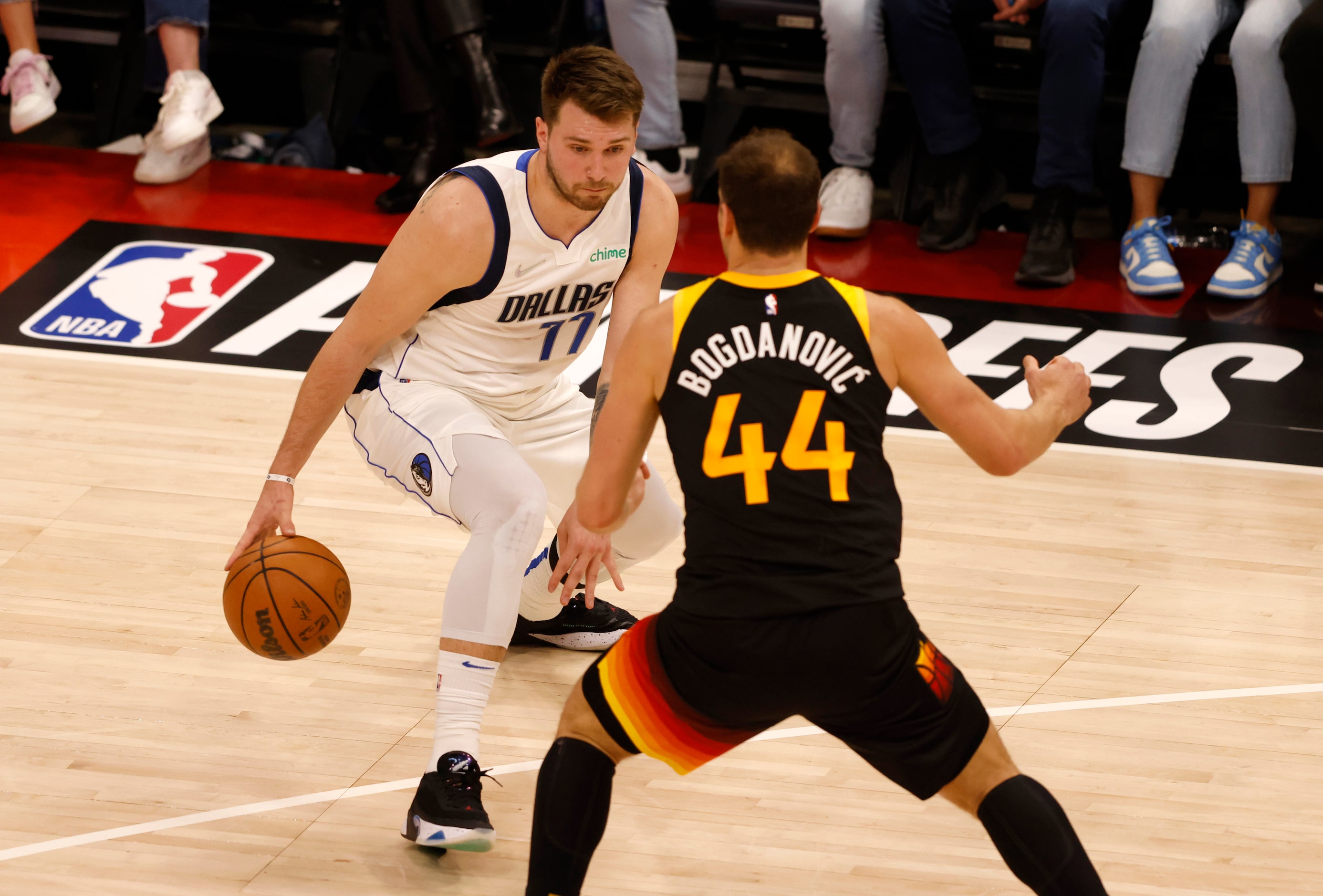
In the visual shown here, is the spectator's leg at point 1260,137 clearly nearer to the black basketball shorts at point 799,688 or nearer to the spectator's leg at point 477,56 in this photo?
the spectator's leg at point 477,56

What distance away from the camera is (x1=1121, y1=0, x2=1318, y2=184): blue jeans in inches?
223

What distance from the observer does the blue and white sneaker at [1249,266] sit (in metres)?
5.85

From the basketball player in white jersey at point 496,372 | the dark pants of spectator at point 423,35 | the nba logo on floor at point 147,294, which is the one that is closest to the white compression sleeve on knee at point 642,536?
the basketball player in white jersey at point 496,372

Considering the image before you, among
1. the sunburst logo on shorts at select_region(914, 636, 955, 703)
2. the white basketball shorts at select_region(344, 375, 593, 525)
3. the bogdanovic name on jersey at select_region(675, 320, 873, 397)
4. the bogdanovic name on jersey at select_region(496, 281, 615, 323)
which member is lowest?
the white basketball shorts at select_region(344, 375, 593, 525)

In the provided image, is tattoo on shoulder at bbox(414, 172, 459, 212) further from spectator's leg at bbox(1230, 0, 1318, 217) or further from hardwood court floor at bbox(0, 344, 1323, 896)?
spectator's leg at bbox(1230, 0, 1318, 217)

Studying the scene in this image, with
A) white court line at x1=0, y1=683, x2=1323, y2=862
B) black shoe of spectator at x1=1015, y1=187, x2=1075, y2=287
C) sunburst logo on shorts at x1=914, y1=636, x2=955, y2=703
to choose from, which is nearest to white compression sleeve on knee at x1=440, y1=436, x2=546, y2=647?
white court line at x1=0, y1=683, x2=1323, y2=862

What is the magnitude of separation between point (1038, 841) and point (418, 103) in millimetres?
5107

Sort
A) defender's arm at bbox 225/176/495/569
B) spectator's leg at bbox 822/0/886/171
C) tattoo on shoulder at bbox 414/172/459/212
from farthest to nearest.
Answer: spectator's leg at bbox 822/0/886/171 → tattoo on shoulder at bbox 414/172/459/212 → defender's arm at bbox 225/176/495/569

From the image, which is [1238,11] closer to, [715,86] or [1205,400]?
[1205,400]

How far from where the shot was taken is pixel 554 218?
10.9ft

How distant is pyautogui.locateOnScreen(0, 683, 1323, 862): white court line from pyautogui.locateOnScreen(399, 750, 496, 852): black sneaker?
27cm

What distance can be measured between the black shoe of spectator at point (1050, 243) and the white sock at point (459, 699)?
3666 mm

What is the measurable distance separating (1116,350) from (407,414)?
10.3 ft

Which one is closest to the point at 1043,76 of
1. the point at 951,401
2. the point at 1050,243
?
the point at 1050,243
